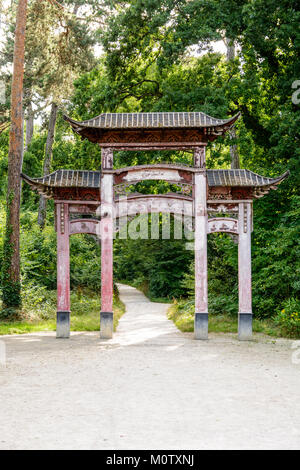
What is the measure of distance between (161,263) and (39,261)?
8725 millimetres

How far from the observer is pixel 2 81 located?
2300 cm

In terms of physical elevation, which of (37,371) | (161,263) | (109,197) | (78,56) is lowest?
(37,371)

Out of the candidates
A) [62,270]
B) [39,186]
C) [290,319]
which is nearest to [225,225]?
[290,319]

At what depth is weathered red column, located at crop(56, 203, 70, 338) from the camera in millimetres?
Result: 14172

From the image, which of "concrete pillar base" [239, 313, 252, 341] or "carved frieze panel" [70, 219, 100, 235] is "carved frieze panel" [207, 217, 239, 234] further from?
"carved frieze panel" [70, 219, 100, 235]

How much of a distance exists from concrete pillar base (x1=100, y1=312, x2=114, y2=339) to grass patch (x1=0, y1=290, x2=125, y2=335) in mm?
2126

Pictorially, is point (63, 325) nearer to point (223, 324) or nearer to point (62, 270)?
point (62, 270)

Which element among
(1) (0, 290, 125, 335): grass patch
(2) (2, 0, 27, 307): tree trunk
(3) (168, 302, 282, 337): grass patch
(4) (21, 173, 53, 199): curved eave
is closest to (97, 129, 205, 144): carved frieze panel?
(4) (21, 173, 53, 199): curved eave

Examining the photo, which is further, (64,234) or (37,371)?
(64,234)

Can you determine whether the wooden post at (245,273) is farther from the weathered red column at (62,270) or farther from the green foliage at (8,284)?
the green foliage at (8,284)

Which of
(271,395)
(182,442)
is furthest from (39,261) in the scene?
(182,442)

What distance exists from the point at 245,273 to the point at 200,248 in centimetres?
145
